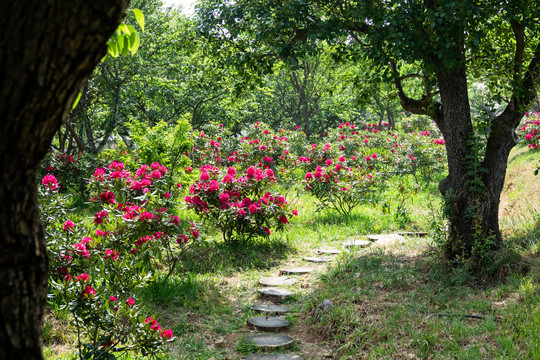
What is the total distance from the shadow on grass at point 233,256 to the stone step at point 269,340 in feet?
5.89

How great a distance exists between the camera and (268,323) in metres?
4.42

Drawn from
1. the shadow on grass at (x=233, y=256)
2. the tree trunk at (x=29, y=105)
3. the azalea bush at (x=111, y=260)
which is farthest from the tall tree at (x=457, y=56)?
the tree trunk at (x=29, y=105)

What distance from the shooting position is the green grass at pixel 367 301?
3531 mm

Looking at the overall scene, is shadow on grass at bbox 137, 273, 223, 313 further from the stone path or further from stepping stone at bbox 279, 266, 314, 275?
stepping stone at bbox 279, 266, 314, 275

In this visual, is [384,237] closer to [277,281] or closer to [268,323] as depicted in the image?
[277,281]

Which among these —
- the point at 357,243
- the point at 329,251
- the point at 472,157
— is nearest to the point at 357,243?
the point at 357,243

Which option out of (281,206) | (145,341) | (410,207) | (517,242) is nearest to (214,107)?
(410,207)

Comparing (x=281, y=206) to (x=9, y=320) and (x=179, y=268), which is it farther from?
(x=9, y=320)

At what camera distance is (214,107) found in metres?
16.2

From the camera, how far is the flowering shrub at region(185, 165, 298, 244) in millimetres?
6441

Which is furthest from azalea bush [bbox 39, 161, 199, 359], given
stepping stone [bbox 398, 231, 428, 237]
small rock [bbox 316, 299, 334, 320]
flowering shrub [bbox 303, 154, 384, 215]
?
stepping stone [bbox 398, 231, 428, 237]

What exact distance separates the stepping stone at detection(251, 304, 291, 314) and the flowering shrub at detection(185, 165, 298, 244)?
5.56 feet

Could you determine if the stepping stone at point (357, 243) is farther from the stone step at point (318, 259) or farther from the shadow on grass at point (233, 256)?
the shadow on grass at point (233, 256)

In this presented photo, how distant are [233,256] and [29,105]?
534 centimetres
